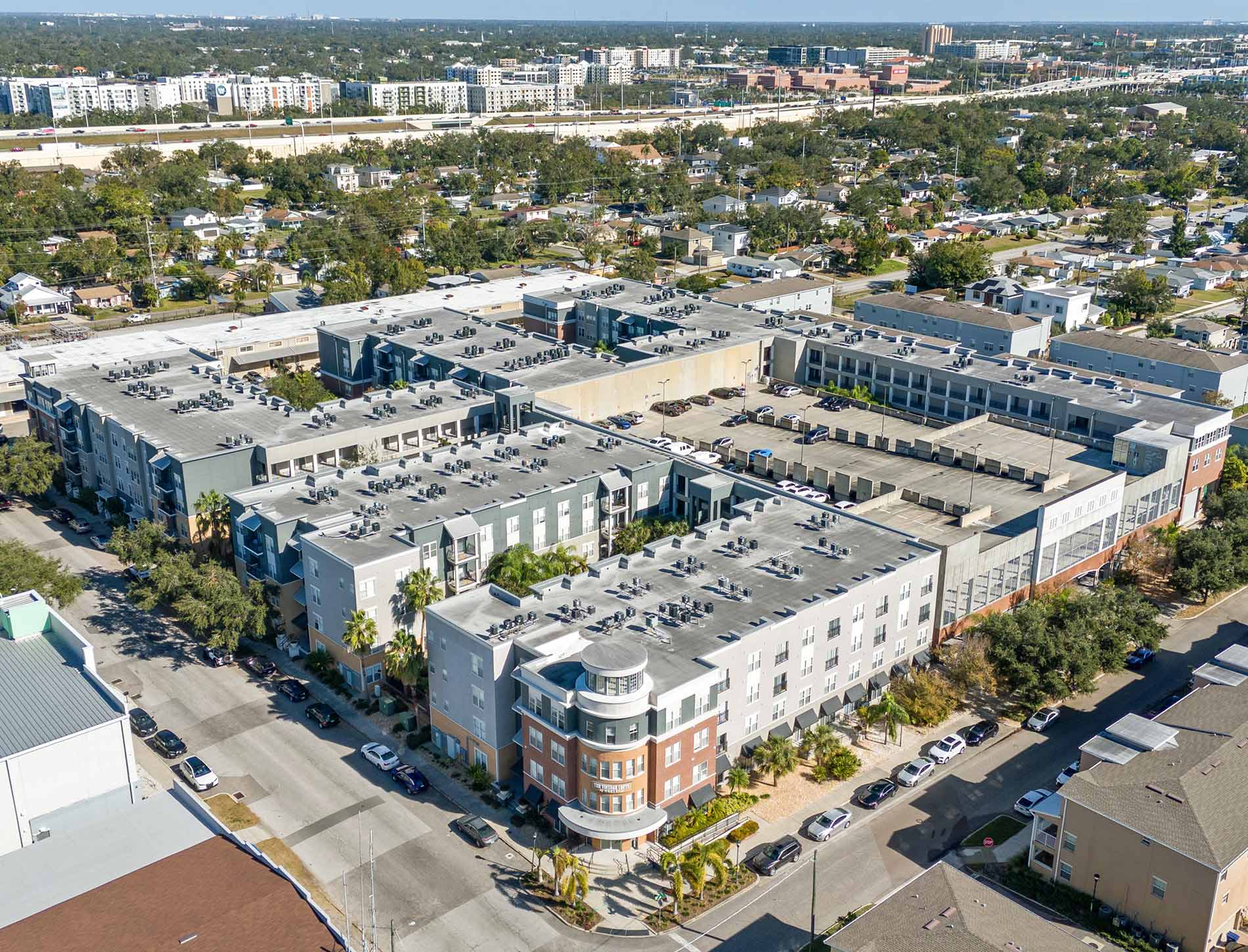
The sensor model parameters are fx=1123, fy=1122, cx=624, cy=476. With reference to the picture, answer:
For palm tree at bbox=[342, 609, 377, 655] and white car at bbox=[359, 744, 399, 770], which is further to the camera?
palm tree at bbox=[342, 609, 377, 655]

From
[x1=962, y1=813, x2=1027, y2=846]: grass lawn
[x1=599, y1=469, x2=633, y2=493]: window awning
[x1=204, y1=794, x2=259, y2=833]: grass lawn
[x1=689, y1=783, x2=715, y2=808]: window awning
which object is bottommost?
[x1=962, y1=813, x2=1027, y2=846]: grass lawn

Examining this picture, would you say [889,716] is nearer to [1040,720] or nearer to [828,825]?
[828,825]

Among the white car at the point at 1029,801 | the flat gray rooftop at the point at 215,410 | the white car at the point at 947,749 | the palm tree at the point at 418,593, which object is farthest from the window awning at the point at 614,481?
the white car at the point at 1029,801

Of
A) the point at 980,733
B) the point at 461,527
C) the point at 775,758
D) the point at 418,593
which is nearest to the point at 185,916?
the point at 418,593

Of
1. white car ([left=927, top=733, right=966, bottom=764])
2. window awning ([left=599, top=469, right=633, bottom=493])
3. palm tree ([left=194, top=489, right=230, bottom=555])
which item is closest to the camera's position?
white car ([left=927, top=733, right=966, bottom=764])

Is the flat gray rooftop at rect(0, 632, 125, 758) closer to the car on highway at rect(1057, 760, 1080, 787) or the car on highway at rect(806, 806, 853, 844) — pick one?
the car on highway at rect(806, 806, 853, 844)

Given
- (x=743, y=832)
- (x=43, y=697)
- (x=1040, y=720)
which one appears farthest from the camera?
(x=1040, y=720)

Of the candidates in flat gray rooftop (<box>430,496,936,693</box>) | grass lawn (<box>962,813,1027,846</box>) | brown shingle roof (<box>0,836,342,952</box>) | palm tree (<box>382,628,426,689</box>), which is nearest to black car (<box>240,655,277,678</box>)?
palm tree (<box>382,628,426,689</box>)

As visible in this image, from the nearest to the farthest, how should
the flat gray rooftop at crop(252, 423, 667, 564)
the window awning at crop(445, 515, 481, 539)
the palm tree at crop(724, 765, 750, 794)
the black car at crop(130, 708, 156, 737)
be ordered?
the palm tree at crop(724, 765, 750, 794) → the black car at crop(130, 708, 156, 737) → the flat gray rooftop at crop(252, 423, 667, 564) → the window awning at crop(445, 515, 481, 539)
